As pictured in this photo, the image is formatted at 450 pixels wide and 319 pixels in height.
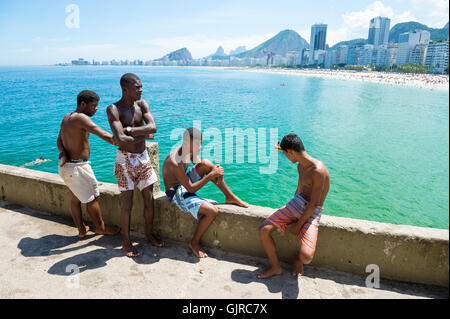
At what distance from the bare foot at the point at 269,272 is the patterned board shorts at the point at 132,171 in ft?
5.68

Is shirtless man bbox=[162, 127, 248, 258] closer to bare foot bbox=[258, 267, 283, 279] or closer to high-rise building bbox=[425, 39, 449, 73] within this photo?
bare foot bbox=[258, 267, 283, 279]

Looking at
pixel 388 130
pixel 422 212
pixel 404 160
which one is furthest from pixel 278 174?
pixel 388 130

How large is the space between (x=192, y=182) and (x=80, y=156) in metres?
1.46

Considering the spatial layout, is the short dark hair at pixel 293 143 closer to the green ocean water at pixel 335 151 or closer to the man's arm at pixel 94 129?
the man's arm at pixel 94 129

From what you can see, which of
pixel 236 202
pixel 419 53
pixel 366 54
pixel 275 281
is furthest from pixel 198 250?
pixel 366 54

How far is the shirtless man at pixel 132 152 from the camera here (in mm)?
3588

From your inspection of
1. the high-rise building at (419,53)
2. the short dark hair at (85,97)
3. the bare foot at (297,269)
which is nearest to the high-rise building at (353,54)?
the high-rise building at (419,53)

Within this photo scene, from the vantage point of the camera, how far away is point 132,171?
3754mm

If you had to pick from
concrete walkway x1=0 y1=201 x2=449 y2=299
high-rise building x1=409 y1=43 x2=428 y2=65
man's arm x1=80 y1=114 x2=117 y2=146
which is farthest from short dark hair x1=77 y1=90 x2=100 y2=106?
high-rise building x1=409 y1=43 x2=428 y2=65

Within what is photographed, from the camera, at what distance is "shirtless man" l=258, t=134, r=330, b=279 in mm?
3223

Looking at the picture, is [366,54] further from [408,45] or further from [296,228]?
[296,228]

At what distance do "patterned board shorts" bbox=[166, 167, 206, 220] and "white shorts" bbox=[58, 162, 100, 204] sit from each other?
104 centimetres
